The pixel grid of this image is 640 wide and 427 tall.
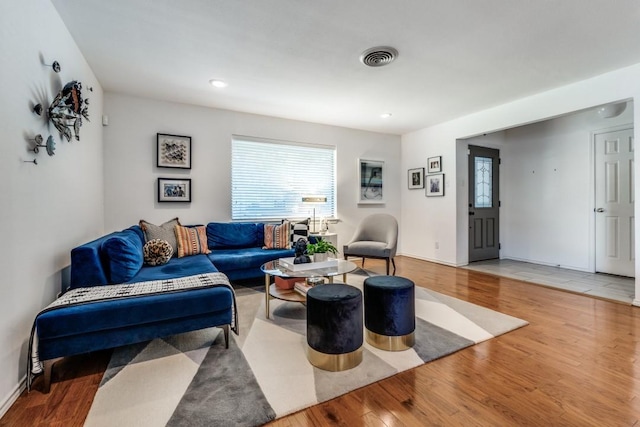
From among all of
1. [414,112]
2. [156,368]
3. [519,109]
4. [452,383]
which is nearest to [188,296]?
[156,368]

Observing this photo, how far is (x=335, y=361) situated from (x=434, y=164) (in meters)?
4.26

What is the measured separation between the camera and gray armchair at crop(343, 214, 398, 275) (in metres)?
4.11

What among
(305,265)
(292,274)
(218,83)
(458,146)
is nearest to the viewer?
(292,274)

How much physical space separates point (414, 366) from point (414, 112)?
3.69 meters

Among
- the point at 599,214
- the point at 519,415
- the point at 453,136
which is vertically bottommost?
the point at 519,415

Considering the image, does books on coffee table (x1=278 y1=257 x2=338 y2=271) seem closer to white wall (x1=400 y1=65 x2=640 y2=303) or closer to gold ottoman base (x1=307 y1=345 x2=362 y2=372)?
gold ottoman base (x1=307 y1=345 x2=362 y2=372)

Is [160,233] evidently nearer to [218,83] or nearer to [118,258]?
[118,258]

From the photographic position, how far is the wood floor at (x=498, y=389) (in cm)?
144

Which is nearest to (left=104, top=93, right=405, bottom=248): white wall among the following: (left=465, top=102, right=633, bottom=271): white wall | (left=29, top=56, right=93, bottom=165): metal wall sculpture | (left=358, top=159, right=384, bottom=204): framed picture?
(left=358, top=159, right=384, bottom=204): framed picture

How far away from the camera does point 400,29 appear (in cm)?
235

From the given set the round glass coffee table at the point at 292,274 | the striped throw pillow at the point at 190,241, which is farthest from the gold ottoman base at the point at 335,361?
the striped throw pillow at the point at 190,241

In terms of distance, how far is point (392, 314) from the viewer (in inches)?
80.7

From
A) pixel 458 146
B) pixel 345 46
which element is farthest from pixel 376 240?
pixel 345 46

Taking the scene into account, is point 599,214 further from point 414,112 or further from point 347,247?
point 347,247
